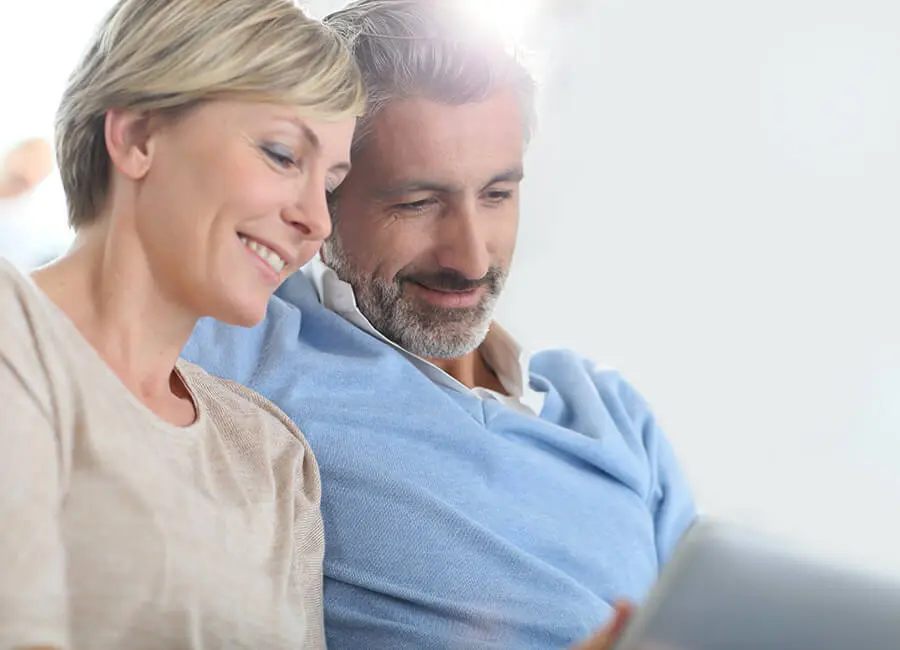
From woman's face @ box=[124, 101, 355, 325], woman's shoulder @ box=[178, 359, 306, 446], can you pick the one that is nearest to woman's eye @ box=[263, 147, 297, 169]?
woman's face @ box=[124, 101, 355, 325]

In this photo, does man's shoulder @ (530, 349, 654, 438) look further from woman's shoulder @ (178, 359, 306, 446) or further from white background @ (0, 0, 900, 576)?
woman's shoulder @ (178, 359, 306, 446)

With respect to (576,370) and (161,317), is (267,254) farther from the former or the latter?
(576,370)

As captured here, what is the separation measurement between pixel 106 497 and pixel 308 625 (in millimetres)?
217

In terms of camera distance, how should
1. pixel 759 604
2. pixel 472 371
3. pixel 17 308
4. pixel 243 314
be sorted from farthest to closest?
pixel 472 371
pixel 243 314
pixel 17 308
pixel 759 604

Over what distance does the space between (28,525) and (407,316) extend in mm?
458

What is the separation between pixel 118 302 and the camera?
0.59m

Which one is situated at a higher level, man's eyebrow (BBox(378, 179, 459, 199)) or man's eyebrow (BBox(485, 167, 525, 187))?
man's eyebrow (BBox(485, 167, 525, 187))

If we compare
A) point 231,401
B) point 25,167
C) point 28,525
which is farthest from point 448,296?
point 28,525

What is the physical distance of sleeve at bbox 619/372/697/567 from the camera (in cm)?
100

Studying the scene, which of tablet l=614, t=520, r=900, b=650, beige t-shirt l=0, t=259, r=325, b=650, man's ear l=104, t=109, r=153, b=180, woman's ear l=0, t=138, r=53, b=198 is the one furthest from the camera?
woman's ear l=0, t=138, r=53, b=198

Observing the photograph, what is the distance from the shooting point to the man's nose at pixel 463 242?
886mm

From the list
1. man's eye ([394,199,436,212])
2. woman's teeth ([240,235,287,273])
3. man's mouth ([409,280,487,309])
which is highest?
woman's teeth ([240,235,287,273])

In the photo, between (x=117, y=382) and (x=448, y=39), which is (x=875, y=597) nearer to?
(x=117, y=382)

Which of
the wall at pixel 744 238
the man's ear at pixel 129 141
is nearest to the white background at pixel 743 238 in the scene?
the wall at pixel 744 238
